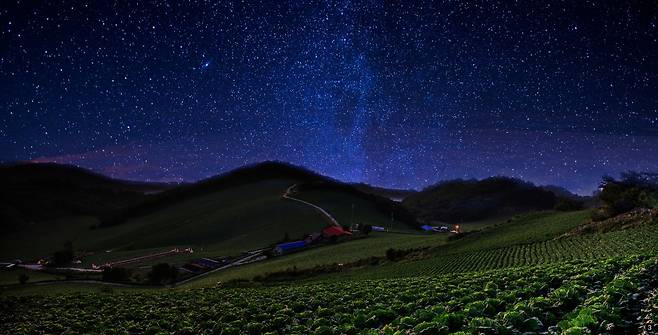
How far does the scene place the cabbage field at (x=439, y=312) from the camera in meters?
11.7

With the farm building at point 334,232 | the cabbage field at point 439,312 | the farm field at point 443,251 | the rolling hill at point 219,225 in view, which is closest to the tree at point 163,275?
the farm field at point 443,251

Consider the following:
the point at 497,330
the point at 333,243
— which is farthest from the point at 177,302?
the point at 333,243

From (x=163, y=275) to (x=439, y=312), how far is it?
71.2m

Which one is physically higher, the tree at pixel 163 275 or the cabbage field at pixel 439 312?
the cabbage field at pixel 439 312

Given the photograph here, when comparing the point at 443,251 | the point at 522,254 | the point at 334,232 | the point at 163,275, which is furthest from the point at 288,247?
the point at 522,254

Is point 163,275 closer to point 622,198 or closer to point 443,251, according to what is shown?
point 443,251

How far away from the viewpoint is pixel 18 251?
15488 centimetres

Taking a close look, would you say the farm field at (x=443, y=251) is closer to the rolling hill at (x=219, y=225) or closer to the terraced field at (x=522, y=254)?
the terraced field at (x=522, y=254)

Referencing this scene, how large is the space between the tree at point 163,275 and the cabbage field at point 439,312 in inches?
1783

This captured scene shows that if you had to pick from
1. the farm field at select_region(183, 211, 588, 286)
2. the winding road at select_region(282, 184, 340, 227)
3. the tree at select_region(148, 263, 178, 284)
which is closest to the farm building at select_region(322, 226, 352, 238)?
the farm field at select_region(183, 211, 588, 286)

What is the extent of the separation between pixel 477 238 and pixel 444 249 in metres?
9.75

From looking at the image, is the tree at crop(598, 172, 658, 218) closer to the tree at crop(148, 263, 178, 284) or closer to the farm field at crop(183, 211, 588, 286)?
the farm field at crop(183, 211, 588, 286)

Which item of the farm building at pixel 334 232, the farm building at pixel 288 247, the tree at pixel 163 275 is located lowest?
the tree at pixel 163 275

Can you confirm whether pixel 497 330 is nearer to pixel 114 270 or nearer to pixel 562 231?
pixel 562 231
